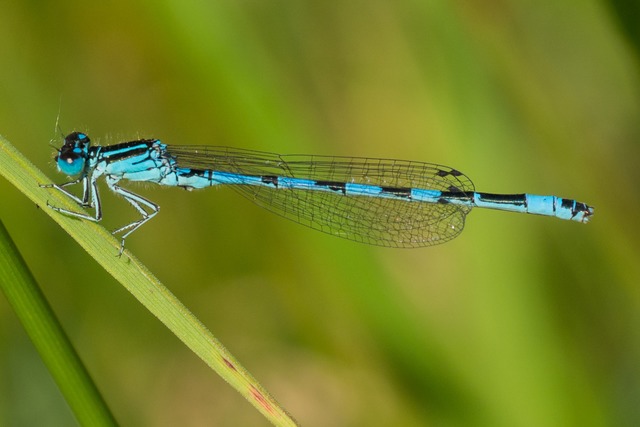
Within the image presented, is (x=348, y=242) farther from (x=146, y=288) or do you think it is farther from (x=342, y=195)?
(x=146, y=288)

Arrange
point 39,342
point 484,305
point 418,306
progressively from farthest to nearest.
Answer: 1. point 418,306
2. point 484,305
3. point 39,342

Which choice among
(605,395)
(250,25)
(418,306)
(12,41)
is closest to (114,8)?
(12,41)

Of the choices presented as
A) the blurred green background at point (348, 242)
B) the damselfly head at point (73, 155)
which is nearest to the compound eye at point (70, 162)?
the damselfly head at point (73, 155)

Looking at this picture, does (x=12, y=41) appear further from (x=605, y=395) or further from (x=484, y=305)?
(x=605, y=395)

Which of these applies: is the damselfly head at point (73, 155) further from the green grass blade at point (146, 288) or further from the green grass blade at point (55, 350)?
the green grass blade at point (55, 350)

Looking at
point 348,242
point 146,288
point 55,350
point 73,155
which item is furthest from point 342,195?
point 55,350

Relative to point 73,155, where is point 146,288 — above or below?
below
